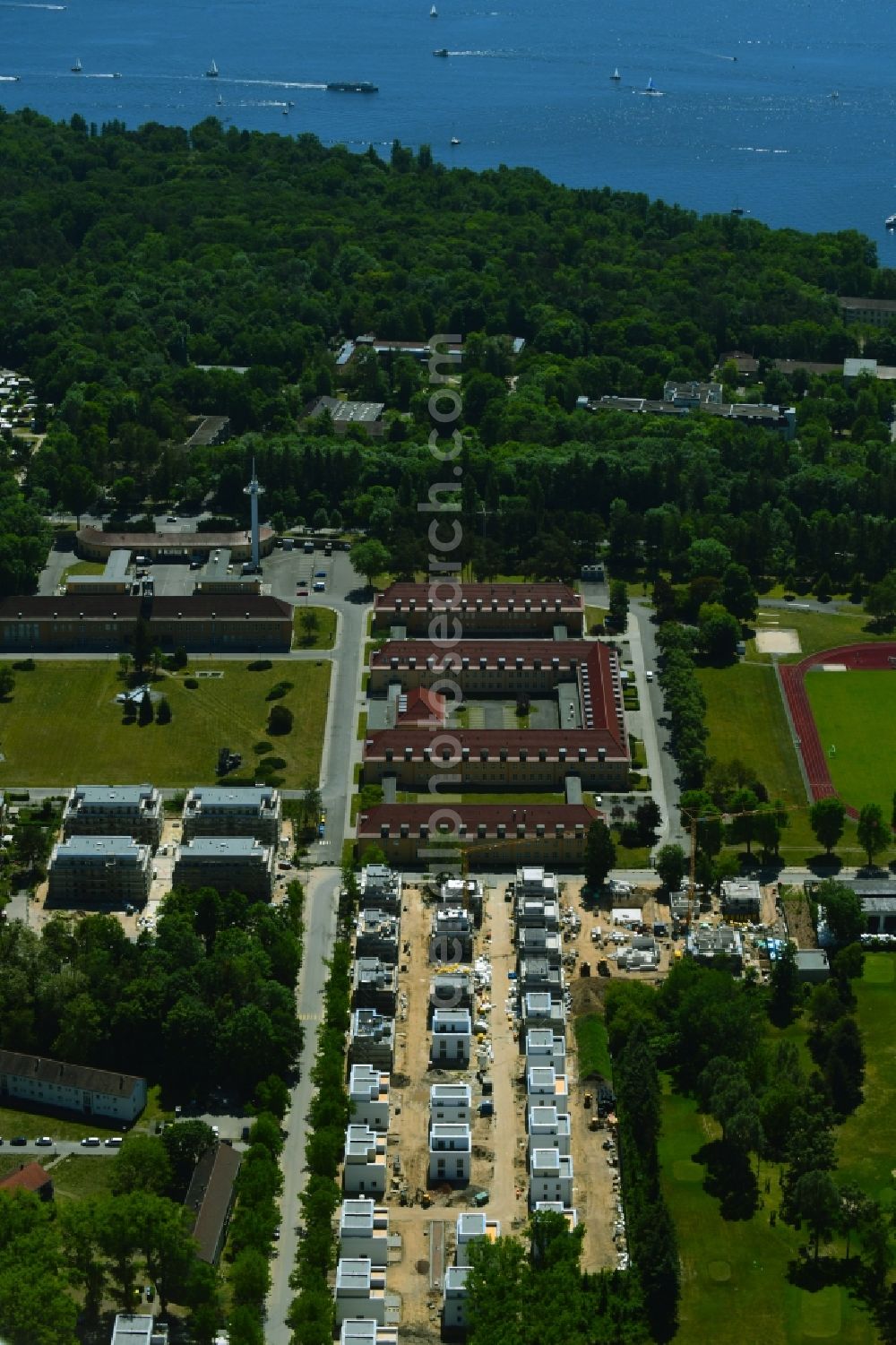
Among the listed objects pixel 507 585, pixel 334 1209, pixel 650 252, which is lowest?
pixel 334 1209

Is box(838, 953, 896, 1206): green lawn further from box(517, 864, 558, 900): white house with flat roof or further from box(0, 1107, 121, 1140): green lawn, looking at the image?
box(0, 1107, 121, 1140): green lawn

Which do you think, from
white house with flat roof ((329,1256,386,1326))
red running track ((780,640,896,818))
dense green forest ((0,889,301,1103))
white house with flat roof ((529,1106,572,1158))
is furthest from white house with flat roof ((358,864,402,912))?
white house with flat roof ((329,1256,386,1326))

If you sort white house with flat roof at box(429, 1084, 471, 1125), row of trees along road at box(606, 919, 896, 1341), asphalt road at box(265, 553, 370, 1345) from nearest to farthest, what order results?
asphalt road at box(265, 553, 370, 1345)
row of trees along road at box(606, 919, 896, 1341)
white house with flat roof at box(429, 1084, 471, 1125)

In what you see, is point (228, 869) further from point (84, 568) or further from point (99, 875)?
point (84, 568)

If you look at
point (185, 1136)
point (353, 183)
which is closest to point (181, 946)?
point (185, 1136)

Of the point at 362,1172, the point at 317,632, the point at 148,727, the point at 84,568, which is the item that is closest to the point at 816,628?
the point at 317,632

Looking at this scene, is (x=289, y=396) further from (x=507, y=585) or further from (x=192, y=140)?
(x=192, y=140)

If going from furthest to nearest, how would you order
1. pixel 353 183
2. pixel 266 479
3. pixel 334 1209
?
pixel 353 183 < pixel 266 479 < pixel 334 1209
